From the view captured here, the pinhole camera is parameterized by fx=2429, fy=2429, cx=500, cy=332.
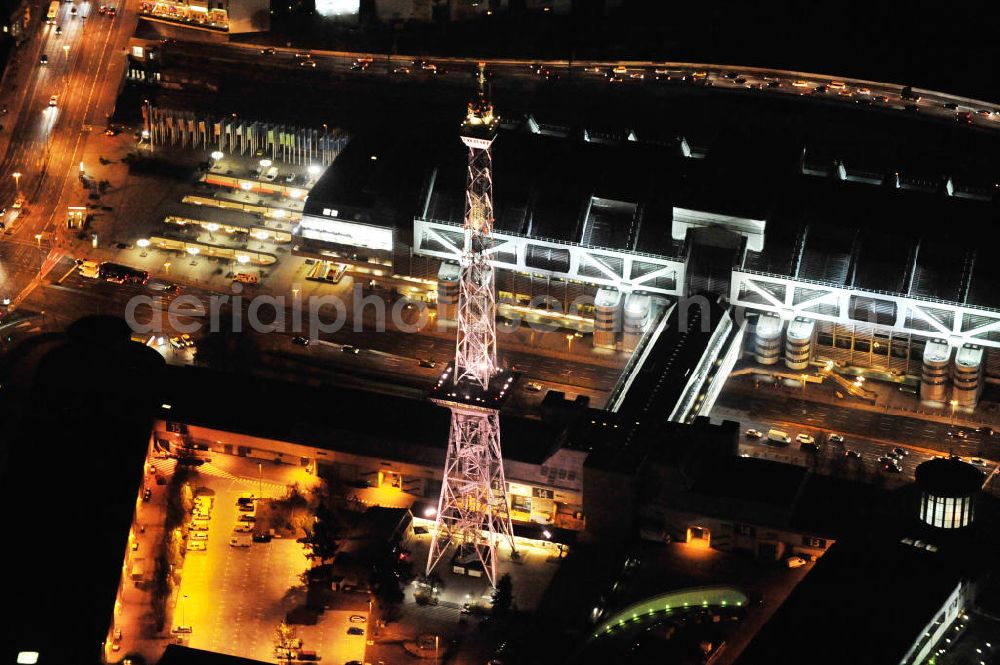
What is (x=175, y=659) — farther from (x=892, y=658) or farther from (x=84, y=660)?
(x=892, y=658)

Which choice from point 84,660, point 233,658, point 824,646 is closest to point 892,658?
point 824,646

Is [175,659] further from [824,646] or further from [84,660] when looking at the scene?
[824,646]

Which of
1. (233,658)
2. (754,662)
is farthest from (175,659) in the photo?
(754,662)

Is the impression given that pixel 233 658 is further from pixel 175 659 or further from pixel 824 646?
pixel 824 646

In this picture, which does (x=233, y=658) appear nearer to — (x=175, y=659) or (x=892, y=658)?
(x=175, y=659)

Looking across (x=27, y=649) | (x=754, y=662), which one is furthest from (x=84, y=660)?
(x=754, y=662)
